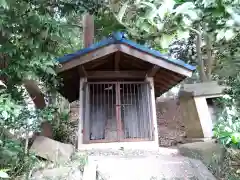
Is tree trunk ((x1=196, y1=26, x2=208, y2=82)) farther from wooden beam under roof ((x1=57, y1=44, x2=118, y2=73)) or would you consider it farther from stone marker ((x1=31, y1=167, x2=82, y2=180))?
stone marker ((x1=31, y1=167, x2=82, y2=180))

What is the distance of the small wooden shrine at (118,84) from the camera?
17.1 ft

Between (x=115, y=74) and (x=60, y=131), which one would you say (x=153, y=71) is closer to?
(x=115, y=74)

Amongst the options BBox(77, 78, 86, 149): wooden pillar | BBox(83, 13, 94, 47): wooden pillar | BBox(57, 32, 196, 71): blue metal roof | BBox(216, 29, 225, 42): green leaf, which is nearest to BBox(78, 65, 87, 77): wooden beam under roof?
BBox(77, 78, 86, 149): wooden pillar

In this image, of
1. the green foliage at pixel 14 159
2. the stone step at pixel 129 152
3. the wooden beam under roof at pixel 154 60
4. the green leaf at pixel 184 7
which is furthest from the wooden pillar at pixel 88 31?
the green leaf at pixel 184 7

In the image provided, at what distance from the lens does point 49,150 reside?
13.6ft

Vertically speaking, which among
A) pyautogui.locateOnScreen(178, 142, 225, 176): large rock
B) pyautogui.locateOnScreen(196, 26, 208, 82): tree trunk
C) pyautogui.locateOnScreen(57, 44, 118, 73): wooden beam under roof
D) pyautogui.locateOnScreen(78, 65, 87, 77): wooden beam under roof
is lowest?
pyautogui.locateOnScreen(178, 142, 225, 176): large rock

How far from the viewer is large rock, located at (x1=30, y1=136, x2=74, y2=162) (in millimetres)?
4090

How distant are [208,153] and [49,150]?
119 inches

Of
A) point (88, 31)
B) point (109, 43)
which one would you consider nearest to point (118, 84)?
point (109, 43)

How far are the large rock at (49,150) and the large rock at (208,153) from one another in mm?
2450

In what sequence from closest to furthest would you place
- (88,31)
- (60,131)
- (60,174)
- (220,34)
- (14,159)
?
1. (220,34)
2. (14,159)
3. (60,174)
4. (60,131)
5. (88,31)

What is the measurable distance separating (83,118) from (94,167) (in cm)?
178

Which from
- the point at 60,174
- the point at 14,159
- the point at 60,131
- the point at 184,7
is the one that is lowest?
the point at 60,174

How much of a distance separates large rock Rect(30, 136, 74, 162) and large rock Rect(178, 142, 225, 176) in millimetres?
2450
